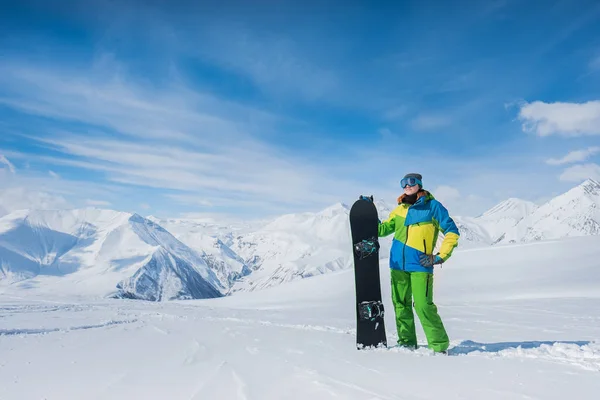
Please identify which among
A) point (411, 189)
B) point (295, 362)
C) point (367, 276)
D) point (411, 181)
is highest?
point (411, 181)

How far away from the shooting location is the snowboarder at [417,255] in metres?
5.73

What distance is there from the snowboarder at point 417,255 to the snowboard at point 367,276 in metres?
0.35

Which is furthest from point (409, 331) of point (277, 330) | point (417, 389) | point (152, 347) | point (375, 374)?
point (152, 347)

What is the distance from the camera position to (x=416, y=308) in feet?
19.2

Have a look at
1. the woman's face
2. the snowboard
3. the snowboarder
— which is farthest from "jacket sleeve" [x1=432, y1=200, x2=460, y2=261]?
the snowboard

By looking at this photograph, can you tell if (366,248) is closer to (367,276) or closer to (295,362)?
(367,276)

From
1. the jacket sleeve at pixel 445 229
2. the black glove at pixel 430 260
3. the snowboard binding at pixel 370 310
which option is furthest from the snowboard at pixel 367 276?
the jacket sleeve at pixel 445 229

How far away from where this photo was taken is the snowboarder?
5.73 metres

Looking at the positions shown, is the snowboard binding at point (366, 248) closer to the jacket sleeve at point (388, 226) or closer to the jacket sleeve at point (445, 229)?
the jacket sleeve at point (388, 226)

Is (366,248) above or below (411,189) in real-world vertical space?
below

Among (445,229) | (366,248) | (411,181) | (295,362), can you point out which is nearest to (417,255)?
(445,229)

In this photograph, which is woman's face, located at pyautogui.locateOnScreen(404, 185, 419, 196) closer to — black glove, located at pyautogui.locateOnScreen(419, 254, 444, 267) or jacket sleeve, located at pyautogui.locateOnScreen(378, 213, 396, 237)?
jacket sleeve, located at pyautogui.locateOnScreen(378, 213, 396, 237)

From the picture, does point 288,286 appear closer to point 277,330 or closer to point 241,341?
point 277,330

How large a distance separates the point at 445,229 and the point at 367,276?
1.48 m
